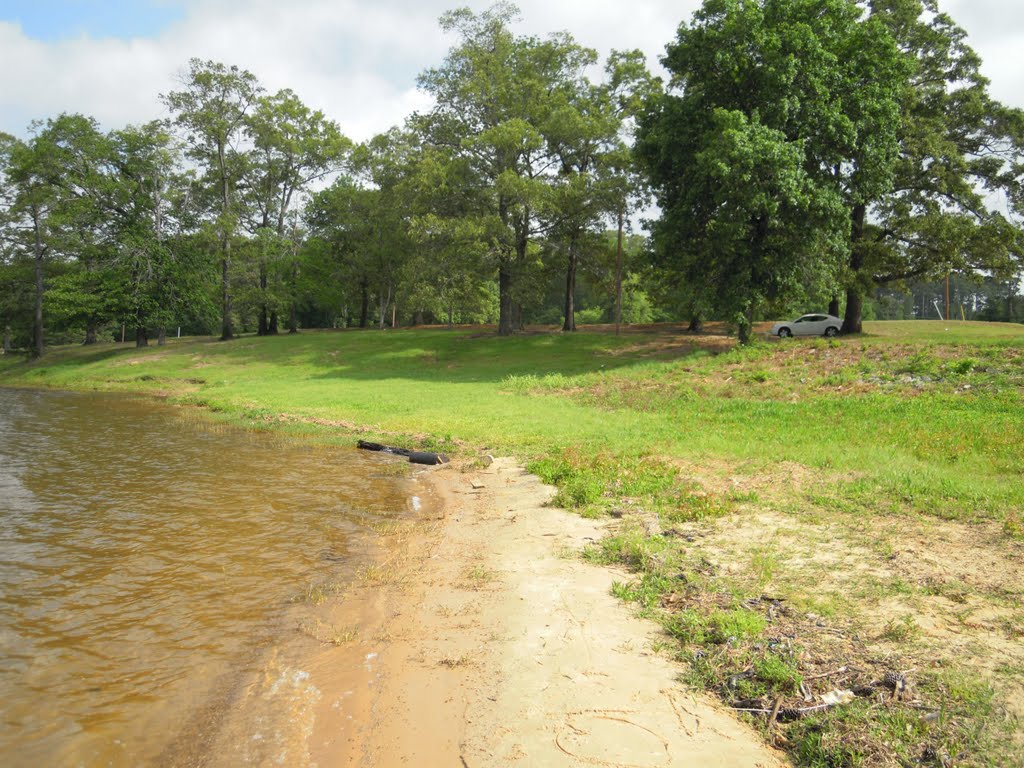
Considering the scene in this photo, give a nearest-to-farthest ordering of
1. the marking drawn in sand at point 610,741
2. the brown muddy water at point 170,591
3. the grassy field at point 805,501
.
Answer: the marking drawn in sand at point 610,741 → the grassy field at point 805,501 → the brown muddy water at point 170,591

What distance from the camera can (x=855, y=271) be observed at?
30.4 metres

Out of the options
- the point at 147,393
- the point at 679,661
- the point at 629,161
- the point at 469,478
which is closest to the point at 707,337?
the point at 629,161

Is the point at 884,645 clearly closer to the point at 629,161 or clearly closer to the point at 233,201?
the point at 629,161

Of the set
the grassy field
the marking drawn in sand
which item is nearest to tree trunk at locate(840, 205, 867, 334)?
the grassy field

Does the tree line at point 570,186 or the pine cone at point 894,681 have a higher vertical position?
the tree line at point 570,186

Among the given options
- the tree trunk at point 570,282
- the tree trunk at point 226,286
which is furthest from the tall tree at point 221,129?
the tree trunk at point 570,282

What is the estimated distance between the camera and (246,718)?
4.39 metres

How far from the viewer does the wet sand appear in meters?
3.92

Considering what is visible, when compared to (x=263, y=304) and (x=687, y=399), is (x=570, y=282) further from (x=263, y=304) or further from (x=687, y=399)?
(x=687, y=399)

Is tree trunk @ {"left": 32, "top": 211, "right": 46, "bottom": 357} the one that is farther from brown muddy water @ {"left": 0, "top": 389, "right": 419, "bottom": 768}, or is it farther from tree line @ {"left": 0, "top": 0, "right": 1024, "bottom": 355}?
brown muddy water @ {"left": 0, "top": 389, "right": 419, "bottom": 768}

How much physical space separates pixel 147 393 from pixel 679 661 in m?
29.8

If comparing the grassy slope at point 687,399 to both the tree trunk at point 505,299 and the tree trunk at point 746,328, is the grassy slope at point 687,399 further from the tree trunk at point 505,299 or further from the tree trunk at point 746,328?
the tree trunk at point 505,299

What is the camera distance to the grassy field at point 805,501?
4145 millimetres

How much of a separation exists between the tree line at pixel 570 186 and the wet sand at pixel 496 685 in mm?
21520
